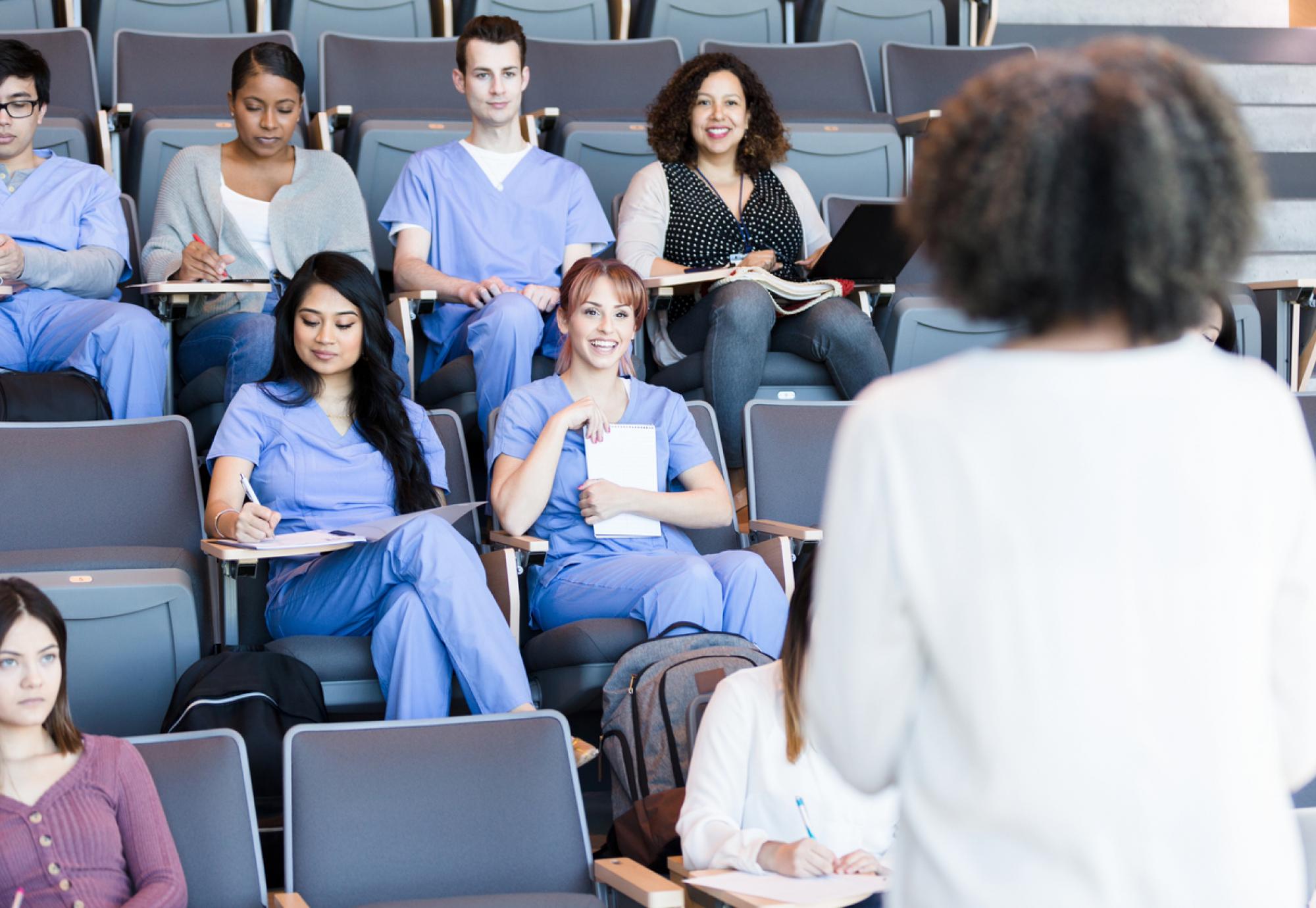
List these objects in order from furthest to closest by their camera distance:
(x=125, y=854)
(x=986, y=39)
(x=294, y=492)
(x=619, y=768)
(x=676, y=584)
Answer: (x=986, y=39) < (x=294, y=492) < (x=676, y=584) < (x=619, y=768) < (x=125, y=854)

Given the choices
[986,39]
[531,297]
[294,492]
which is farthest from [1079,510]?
[986,39]

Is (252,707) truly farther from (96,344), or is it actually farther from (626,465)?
(96,344)

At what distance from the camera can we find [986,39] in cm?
529

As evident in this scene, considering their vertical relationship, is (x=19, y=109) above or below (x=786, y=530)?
above

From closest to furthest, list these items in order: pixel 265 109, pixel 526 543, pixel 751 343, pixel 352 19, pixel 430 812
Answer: pixel 430 812, pixel 526 543, pixel 751 343, pixel 265 109, pixel 352 19

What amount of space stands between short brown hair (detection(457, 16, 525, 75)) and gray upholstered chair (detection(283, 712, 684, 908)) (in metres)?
2.03

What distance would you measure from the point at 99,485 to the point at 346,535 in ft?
1.99

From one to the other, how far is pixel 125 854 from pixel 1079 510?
4.89 ft

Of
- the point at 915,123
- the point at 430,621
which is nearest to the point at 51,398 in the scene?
the point at 430,621

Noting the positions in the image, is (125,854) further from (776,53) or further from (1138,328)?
(776,53)

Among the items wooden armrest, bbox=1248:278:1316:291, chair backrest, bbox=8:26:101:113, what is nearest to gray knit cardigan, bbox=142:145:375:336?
chair backrest, bbox=8:26:101:113

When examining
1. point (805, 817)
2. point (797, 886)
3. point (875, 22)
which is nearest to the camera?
point (797, 886)

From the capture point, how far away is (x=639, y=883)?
1.92m

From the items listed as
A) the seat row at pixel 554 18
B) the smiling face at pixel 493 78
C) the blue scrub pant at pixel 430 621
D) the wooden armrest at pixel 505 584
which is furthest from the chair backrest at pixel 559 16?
the blue scrub pant at pixel 430 621
